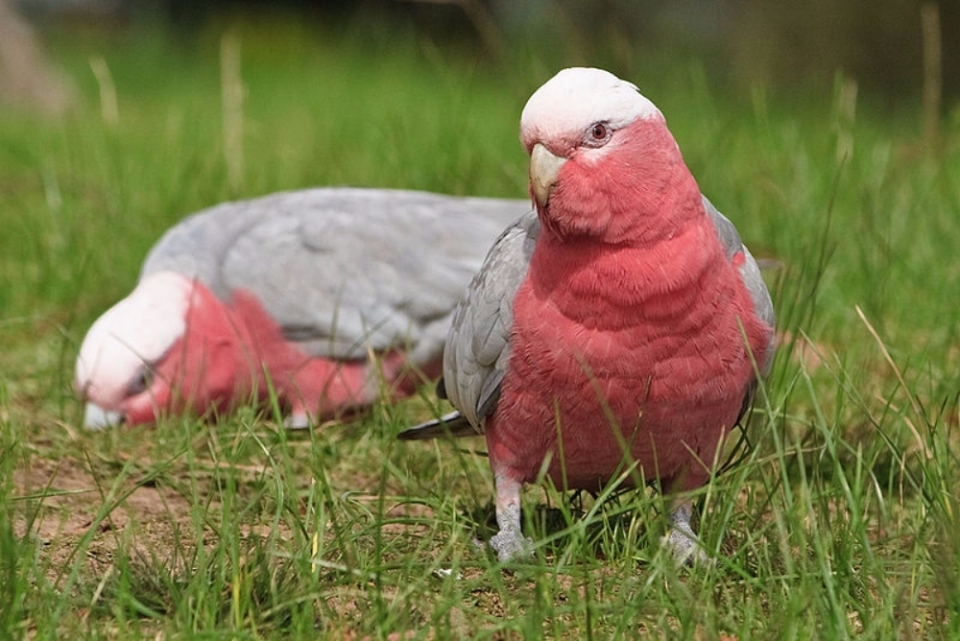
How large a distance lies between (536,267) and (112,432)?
146 cm

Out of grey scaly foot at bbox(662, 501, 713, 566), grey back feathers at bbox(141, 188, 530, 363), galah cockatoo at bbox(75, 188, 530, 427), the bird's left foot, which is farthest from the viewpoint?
grey back feathers at bbox(141, 188, 530, 363)

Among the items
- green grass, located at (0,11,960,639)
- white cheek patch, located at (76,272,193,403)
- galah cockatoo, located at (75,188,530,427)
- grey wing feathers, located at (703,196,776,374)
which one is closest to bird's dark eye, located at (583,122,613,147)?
grey wing feathers, located at (703,196,776,374)

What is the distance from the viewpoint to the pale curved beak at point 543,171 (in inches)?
86.0

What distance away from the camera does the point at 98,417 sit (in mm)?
3393

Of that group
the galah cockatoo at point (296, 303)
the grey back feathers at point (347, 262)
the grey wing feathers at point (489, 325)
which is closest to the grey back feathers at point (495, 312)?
the grey wing feathers at point (489, 325)

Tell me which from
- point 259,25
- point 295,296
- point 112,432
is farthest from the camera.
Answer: point 259,25

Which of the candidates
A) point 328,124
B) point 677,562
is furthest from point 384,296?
point 328,124

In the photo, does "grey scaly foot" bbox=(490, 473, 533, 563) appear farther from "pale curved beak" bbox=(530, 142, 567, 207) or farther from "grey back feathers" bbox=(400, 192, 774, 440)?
"pale curved beak" bbox=(530, 142, 567, 207)

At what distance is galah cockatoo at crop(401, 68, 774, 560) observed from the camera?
220cm

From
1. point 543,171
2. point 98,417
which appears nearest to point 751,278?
point 543,171

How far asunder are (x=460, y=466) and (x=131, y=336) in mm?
1096

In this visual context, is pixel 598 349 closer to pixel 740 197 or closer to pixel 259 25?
pixel 740 197

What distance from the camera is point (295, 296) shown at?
12.4ft

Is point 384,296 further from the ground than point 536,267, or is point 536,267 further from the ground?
point 536,267
